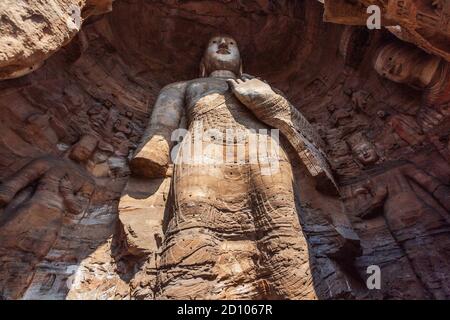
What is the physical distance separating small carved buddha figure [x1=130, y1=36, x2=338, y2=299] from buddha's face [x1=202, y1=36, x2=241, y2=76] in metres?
0.60

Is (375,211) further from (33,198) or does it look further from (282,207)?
(33,198)

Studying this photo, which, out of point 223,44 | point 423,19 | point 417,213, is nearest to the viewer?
point 423,19

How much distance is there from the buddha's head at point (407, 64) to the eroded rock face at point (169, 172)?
2 centimetres

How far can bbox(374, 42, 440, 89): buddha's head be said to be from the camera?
4211 millimetres

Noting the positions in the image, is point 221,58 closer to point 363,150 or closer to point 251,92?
point 251,92

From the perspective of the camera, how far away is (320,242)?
3.74 metres

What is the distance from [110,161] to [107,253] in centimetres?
139

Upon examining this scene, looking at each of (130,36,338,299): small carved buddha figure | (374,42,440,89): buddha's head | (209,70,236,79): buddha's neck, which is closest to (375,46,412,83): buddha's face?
(374,42,440,89): buddha's head

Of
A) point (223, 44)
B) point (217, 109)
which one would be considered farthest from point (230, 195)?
point (223, 44)

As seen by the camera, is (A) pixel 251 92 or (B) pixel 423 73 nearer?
(B) pixel 423 73

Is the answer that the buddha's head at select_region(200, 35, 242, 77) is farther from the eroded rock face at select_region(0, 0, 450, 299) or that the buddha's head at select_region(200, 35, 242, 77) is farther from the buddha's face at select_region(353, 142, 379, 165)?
the buddha's face at select_region(353, 142, 379, 165)

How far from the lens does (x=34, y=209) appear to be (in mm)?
3770

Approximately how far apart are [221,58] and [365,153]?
7.89ft

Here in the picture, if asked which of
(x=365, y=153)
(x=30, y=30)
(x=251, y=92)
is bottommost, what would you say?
(x=30, y=30)
